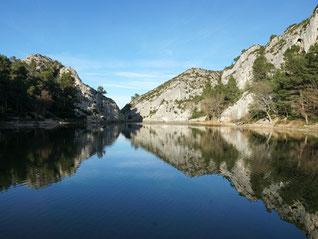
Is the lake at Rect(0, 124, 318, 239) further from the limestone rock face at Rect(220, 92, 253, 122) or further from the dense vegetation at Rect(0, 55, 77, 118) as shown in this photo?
the limestone rock face at Rect(220, 92, 253, 122)

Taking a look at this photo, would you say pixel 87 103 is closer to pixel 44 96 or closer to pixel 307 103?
pixel 44 96

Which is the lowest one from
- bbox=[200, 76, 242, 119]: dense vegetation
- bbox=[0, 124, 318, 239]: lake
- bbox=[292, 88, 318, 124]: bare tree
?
bbox=[0, 124, 318, 239]: lake

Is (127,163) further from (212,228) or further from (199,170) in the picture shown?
(212,228)

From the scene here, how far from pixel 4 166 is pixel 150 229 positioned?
19.3 metres

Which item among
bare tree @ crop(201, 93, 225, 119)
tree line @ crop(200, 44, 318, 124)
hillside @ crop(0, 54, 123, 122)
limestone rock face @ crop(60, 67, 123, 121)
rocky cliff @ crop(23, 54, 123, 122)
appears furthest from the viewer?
limestone rock face @ crop(60, 67, 123, 121)

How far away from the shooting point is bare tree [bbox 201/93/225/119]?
133750 millimetres

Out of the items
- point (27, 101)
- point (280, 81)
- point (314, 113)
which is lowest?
point (314, 113)

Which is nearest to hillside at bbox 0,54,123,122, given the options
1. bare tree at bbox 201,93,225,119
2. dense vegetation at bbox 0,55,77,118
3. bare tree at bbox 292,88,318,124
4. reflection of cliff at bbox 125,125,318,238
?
dense vegetation at bbox 0,55,77,118

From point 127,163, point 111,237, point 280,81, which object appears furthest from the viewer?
point 280,81

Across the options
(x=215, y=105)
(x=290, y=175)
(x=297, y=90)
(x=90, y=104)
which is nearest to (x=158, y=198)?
(x=290, y=175)

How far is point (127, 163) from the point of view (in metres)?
26.6

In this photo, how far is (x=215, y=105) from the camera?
135 m

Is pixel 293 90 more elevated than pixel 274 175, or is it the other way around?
pixel 293 90

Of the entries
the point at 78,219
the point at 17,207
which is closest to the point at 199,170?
the point at 78,219
